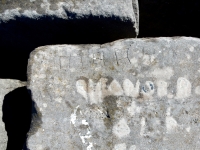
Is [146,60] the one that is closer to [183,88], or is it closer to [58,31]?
[183,88]

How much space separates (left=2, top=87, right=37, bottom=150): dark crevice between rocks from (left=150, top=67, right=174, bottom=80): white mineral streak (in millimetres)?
406

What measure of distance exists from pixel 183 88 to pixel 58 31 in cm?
43

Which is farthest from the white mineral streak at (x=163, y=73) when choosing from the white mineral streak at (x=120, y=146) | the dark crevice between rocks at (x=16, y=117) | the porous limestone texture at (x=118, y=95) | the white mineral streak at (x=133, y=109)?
the dark crevice between rocks at (x=16, y=117)

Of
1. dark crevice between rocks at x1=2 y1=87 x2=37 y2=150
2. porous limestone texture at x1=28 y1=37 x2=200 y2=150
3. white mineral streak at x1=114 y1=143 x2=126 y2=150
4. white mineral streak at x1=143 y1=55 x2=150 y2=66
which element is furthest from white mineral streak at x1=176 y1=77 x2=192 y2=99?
dark crevice between rocks at x1=2 y1=87 x2=37 y2=150

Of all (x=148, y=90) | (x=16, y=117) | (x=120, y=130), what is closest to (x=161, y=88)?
(x=148, y=90)

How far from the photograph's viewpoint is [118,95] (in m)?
1.20

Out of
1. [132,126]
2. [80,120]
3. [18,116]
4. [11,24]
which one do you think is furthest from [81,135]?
[11,24]

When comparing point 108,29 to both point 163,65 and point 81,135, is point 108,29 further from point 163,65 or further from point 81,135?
point 81,135

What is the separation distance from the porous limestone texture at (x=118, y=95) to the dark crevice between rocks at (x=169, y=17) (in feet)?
1.42

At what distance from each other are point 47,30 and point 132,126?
416mm

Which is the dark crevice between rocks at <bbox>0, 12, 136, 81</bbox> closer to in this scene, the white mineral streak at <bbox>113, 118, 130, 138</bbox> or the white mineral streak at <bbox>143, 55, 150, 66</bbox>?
the white mineral streak at <bbox>143, 55, 150, 66</bbox>

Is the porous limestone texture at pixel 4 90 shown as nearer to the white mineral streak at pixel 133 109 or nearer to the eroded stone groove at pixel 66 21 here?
the eroded stone groove at pixel 66 21

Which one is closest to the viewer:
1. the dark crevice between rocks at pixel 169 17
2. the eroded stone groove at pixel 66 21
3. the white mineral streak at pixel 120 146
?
the white mineral streak at pixel 120 146

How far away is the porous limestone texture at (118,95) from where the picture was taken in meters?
1.17
